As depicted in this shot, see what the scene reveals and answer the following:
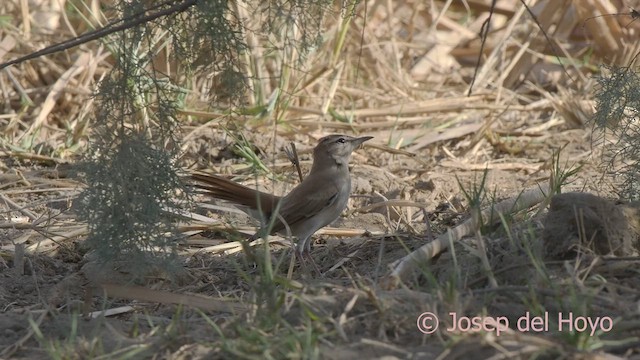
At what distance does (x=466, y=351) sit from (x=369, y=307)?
496 mm

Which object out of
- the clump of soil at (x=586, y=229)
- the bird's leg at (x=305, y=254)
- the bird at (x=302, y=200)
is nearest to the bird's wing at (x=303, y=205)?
the bird at (x=302, y=200)

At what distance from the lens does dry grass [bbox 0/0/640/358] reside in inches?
146

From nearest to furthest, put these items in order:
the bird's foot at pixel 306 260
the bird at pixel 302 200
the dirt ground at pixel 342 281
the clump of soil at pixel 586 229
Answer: the dirt ground at pixel 342 281
the clump of soil at pixel 586 229
the bird's foot at pixel 306 260
the bird at pixel 302 200

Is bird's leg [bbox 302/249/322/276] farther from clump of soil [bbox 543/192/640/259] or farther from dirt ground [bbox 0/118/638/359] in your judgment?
clump of soil [bbox 543/192/640/259]

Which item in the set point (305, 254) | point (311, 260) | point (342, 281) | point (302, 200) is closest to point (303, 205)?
point (302, 200)

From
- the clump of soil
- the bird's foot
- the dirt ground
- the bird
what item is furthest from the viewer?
the bird

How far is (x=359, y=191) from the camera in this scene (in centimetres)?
656

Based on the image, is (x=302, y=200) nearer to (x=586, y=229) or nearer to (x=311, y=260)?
(x=311, y=260)

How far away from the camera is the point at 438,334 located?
3.57 metres

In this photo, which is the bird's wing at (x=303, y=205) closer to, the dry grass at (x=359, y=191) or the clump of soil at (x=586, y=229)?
the dry grass at (x=359, y=191)

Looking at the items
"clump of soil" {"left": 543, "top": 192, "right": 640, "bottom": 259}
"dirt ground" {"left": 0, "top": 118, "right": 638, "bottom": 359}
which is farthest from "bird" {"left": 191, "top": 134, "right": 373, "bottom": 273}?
"clump of soil" {"left": 543, "top": 192, "right": 640, "bottom": 259}

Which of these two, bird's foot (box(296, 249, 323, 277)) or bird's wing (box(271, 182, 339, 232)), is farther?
bird's wing (box(271, 182, 339, 232))

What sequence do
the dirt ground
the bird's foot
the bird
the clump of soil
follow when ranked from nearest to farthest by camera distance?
the dirt ground
the clump of soil
the bird's foot
the bird

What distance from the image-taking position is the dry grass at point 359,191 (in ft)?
12.2
